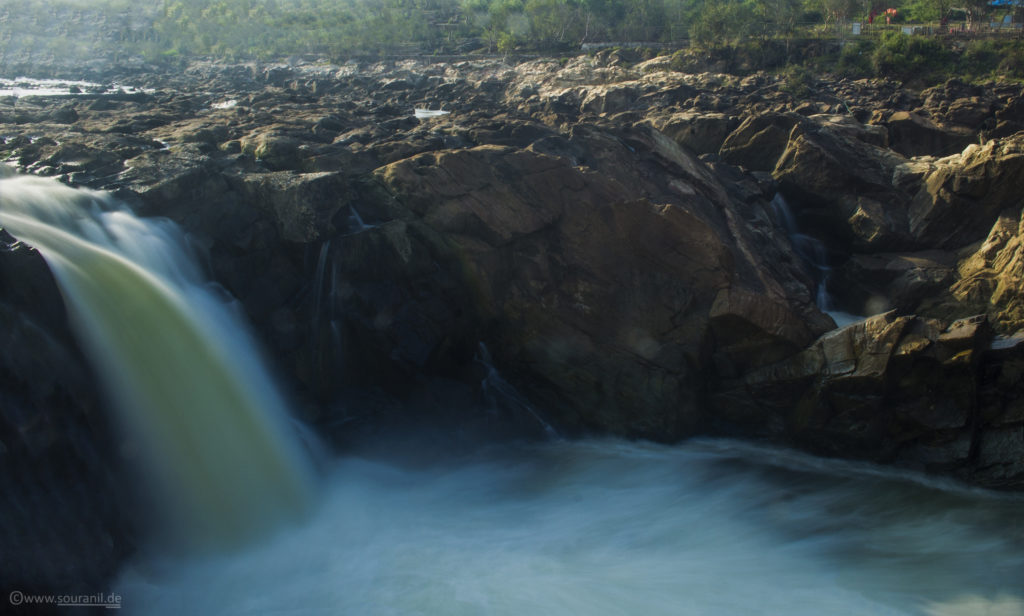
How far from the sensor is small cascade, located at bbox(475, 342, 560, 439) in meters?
13.7

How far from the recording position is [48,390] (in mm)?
8445

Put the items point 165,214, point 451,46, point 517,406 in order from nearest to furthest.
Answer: point 165,214 < point 517,406 < point 451,46

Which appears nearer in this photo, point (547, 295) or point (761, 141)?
point (547, 295)

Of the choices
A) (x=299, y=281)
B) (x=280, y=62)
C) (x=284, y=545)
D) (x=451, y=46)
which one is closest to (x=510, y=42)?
(x=451, y=46)

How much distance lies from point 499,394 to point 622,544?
4274mm

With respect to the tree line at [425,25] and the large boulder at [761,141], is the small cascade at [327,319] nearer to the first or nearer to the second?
the large boulder at [761,141]

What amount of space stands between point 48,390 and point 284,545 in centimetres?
394

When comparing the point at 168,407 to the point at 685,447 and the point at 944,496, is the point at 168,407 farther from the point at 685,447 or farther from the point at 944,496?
the point at 944,496

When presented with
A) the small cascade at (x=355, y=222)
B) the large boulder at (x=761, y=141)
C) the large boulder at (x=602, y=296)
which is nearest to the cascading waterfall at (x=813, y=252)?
the large boulder at (x=761, y=141)

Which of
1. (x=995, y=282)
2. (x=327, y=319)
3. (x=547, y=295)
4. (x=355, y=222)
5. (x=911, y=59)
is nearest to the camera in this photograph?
(x=327, y=319)

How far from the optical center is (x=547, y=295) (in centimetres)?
1348

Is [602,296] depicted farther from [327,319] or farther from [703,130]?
[703,130]

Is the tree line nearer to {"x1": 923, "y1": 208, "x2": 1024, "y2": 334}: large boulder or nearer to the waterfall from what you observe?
{"x1": 923, "y1": 208, "x2": 1024, "y2": 334}: large boulder

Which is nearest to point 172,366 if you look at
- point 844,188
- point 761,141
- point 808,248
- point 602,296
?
point 602,296
